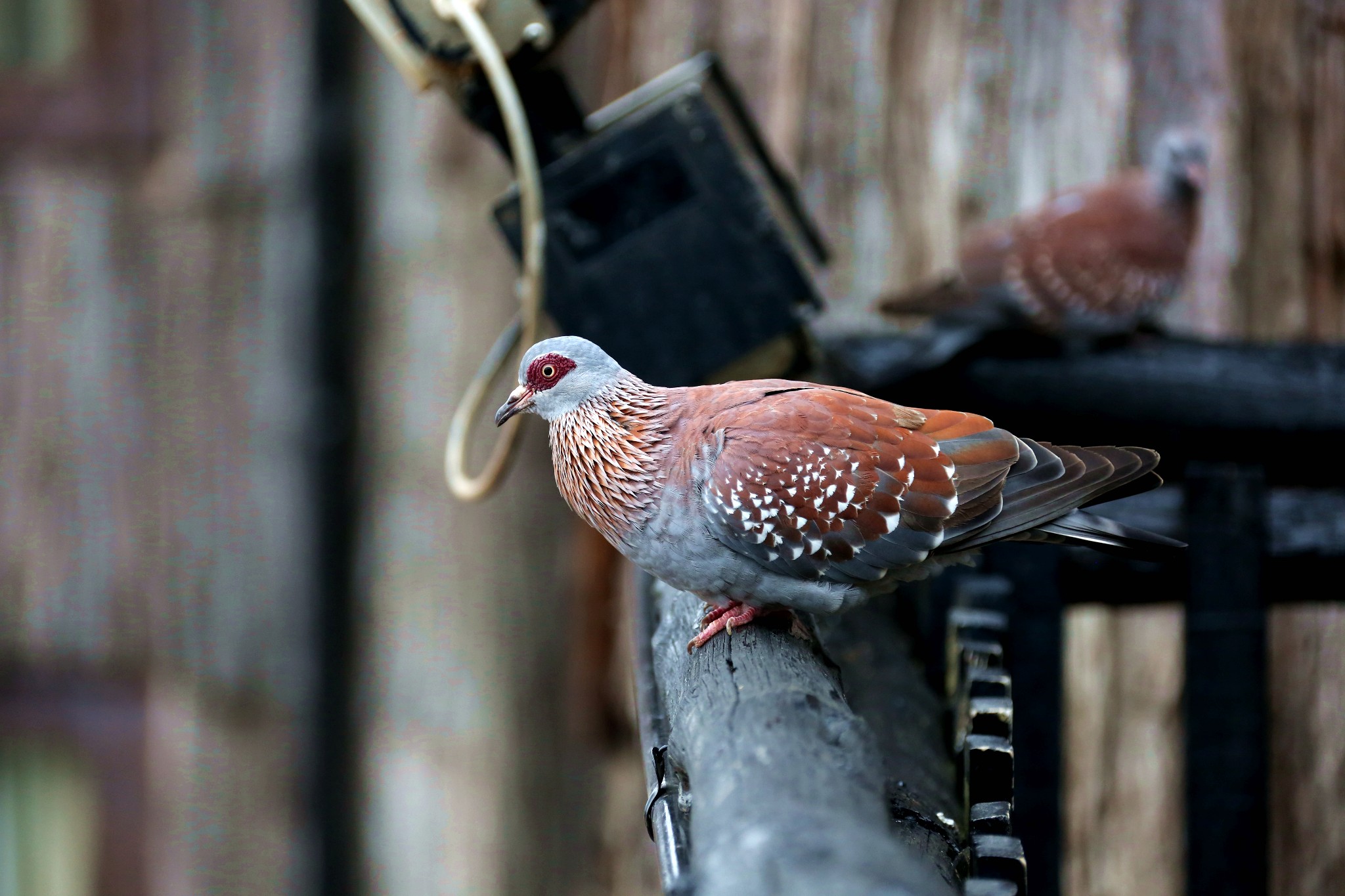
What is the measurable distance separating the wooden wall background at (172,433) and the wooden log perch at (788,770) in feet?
6.44

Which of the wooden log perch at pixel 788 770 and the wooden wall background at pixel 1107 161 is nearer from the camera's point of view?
the wooden log perch at pixel 788 770

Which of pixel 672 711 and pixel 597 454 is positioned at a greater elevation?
pixel 597 454

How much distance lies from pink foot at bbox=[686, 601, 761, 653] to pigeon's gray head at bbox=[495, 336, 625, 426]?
29cm

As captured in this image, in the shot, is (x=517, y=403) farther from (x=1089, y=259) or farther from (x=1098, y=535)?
(x=1089, y=259)

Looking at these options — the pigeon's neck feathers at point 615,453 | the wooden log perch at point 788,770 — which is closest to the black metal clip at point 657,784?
the wooden log perch at point 788,770

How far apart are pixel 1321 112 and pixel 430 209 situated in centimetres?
201

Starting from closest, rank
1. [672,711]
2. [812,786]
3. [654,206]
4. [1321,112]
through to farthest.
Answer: [812,786], [672,711], [654,206], [1321,112]

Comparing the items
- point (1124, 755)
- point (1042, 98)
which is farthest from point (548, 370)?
point (1124, 755)

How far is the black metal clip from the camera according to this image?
3.73 ft

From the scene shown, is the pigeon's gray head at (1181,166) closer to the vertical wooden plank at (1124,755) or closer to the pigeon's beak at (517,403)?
the vertical wooden plank at (1124,755)

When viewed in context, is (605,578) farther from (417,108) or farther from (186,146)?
(186,146)

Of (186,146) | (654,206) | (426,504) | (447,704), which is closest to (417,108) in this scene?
(186,146)

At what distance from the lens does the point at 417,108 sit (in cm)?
317

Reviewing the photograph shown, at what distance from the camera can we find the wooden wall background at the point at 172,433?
3.21 meters
